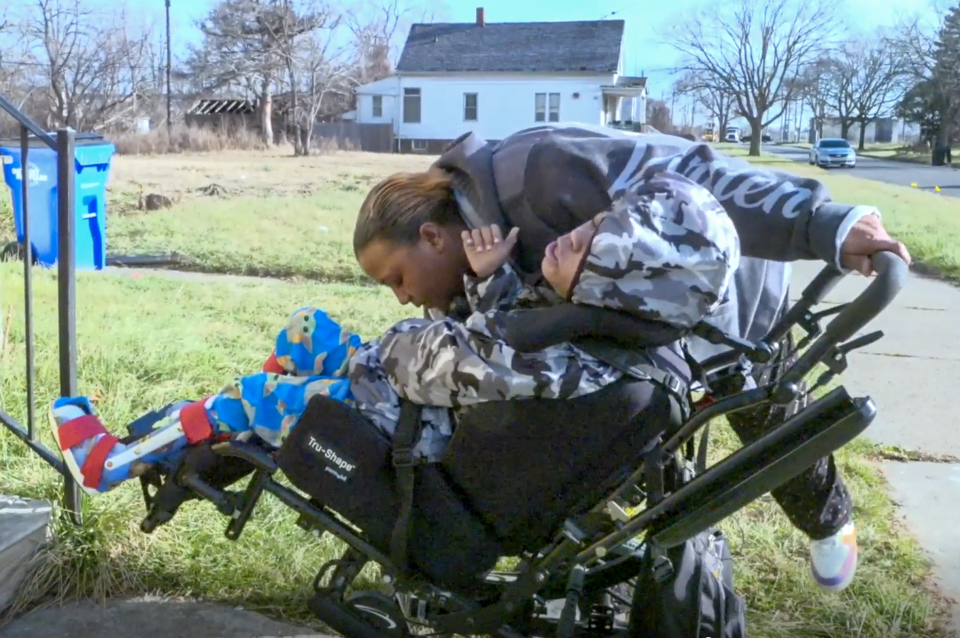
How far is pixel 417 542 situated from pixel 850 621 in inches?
53.5

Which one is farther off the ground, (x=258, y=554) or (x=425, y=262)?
(x=425, y=262)

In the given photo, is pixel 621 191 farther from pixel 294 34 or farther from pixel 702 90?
pixel 702 90

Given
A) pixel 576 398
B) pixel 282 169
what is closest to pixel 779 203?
pixel 576 398

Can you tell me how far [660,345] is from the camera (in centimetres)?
182

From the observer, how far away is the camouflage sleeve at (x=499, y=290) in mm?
2041

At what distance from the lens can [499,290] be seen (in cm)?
204

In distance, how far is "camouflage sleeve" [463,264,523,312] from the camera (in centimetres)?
204

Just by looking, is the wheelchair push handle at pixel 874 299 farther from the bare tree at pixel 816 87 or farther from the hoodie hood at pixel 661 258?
the bare tree at pixel 816 87

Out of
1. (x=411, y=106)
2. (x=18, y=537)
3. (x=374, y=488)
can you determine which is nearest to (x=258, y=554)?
(x=18, y=537)

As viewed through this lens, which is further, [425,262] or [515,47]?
[515,47]

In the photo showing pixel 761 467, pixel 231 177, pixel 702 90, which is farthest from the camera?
pixel 702 90

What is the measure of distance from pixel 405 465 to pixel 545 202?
0.62 m

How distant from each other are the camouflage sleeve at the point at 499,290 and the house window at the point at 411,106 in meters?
50.4

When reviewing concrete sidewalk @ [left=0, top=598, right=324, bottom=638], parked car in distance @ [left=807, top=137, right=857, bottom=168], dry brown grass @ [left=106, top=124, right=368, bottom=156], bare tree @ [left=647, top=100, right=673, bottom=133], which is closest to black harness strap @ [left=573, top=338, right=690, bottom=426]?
concrete sidewalk @ [left=0, top=598, right=324, bottom=638]
